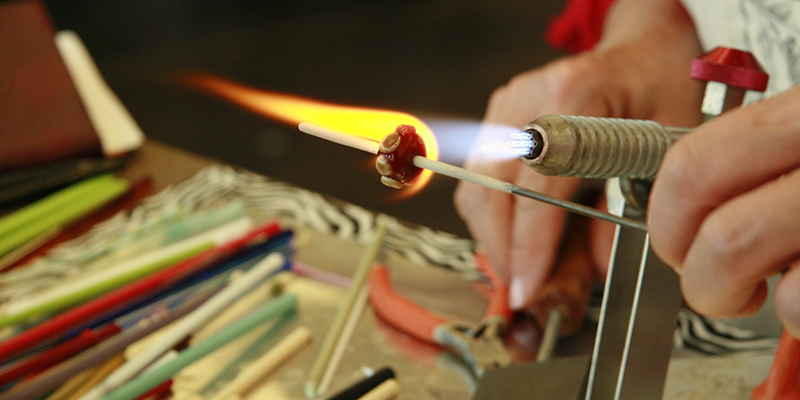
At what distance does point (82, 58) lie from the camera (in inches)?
36.5

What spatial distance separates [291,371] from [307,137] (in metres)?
1.40

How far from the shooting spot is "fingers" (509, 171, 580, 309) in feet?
1.53

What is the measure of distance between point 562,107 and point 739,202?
0.81 feet

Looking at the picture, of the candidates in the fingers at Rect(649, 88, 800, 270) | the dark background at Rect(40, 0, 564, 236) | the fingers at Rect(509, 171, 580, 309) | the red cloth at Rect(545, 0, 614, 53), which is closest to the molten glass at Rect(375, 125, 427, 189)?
the fingers at Rect(649, 88, 800, 270)

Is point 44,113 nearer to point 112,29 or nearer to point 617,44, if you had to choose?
point 617,44

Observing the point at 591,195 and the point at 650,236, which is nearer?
the point at 650,236

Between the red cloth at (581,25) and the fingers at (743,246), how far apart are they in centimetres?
56

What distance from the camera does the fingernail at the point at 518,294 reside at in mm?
458

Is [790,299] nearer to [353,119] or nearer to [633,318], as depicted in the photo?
[633,318]

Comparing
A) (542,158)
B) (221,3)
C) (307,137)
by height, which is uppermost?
(221,3)

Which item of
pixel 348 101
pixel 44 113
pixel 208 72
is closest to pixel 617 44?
pixel 44 113

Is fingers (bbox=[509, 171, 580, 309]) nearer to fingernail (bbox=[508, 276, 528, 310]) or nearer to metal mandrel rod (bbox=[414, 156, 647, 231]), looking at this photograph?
fingernail (bbox=[508, 276, 528, 310])

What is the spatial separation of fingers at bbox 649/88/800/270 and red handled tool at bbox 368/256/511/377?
0.18 m

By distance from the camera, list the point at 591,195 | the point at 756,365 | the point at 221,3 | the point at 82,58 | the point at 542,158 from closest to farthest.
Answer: the point at 542,158 → the point at 756,365 → the point at 591,195 → the point at 82,58 → the point at 221,3
